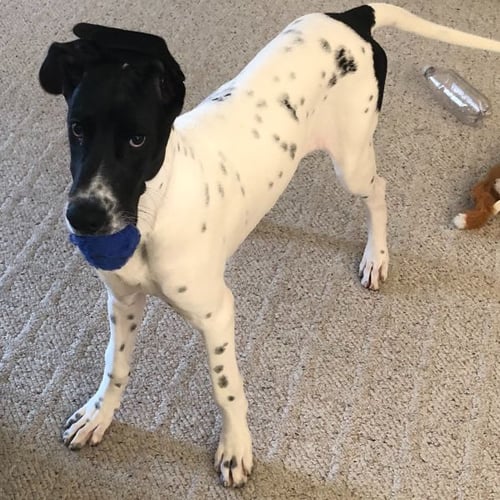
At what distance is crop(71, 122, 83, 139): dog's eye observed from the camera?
3.18ft

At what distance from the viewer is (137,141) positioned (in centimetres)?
97

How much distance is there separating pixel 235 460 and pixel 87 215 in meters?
0.63

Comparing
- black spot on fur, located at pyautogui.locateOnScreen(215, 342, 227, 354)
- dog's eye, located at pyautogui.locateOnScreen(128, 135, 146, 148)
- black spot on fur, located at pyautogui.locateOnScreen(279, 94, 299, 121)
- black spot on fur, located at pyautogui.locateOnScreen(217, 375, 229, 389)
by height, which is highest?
dog's eye, located at pyautogui.locateOnScreen(128, 135, 146, 148)

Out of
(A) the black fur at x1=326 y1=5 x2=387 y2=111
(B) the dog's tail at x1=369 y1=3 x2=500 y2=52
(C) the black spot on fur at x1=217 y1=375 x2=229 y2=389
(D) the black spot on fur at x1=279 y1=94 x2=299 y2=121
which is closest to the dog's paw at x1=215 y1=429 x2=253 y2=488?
(C) the black spot on fur at x1=217 y1=375 x2=229 y2=389

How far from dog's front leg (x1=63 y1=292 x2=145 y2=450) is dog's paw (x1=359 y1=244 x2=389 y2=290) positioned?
0.54m

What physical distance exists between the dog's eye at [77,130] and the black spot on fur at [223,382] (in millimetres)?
509

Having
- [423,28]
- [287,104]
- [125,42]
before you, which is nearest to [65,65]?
[125,42]

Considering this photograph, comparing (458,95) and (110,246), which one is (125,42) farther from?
(458,95)

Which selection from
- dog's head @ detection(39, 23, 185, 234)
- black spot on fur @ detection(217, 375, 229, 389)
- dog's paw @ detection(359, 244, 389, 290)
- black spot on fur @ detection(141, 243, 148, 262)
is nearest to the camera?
dog's head @ detection(39, 23, 185, 234)

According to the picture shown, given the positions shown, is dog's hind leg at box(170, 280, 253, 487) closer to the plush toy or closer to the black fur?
the black fur

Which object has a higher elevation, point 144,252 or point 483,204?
point 144,252

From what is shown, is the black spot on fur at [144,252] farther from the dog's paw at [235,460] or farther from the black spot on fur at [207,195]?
the dog's paw at [235,460]

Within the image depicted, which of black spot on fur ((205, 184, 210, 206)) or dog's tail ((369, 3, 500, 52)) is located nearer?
black spot on fur ((205, 184, 210, 206))

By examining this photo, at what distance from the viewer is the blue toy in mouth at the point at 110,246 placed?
40.6 inches
